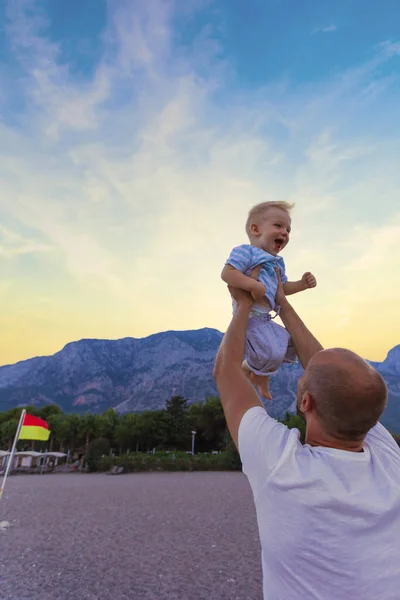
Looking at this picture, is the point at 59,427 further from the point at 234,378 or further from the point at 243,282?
the point at 234,378

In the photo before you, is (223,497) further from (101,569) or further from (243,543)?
(101,569)

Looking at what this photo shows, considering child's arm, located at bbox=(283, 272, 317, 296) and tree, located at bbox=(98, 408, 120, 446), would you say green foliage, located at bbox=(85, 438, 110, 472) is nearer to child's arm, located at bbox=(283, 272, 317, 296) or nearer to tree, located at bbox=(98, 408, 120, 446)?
tree, located at bbox=(98, 408, 120, 446)

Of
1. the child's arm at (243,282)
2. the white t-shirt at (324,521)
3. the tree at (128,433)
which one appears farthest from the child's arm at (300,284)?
the tree at (128,433)

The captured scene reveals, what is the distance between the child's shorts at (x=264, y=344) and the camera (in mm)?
2557

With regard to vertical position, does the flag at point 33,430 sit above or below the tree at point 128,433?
below

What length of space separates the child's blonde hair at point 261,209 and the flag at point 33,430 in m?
14.9

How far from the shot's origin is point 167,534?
42.8 ft

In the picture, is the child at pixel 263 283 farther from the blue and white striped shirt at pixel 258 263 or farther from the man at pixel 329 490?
the man at pixel 329 490

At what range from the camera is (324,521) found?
4.72 feet

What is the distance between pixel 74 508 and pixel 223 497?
7.04 meters

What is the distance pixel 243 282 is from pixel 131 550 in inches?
437

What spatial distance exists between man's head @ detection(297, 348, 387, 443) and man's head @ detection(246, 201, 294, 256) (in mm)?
1284

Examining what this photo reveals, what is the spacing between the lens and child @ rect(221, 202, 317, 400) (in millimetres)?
2531

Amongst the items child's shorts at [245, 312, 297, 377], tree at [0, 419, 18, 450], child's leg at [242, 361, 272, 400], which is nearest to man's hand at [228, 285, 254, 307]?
child's shorts at [245, 312, 297, 377]
